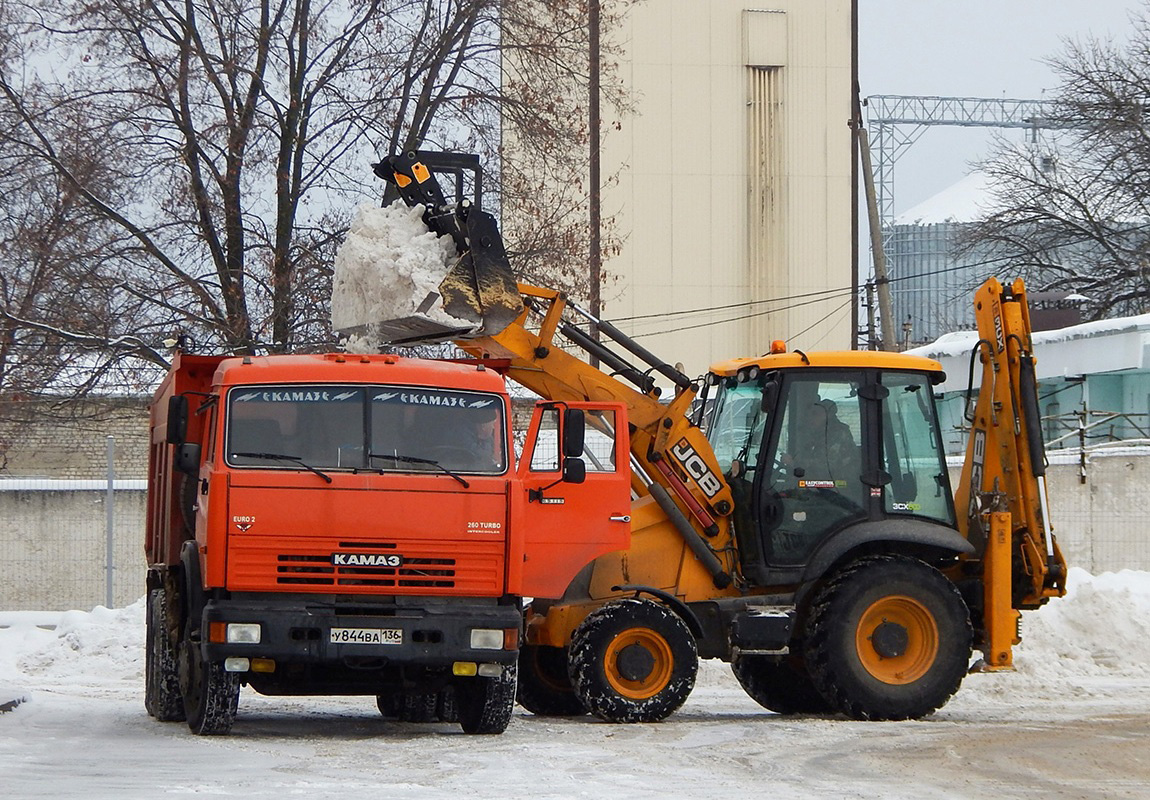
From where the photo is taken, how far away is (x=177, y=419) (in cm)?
1130

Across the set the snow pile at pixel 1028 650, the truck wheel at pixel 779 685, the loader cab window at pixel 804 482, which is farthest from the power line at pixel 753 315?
the loader cab window at pixel 804 482

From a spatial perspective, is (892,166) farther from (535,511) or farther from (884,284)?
(535,511)

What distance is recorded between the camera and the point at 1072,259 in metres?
43.8

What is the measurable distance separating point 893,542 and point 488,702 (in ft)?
11.6

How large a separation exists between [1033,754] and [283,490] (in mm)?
4827

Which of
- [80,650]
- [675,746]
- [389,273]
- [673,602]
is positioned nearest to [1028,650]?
[673,602]

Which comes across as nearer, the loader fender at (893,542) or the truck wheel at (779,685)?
the loader fender at (893,542)

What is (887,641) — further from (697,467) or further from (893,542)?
(697,467)

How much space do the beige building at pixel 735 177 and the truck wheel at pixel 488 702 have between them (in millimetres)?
26304

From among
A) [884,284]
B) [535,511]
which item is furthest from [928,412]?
[884,284]

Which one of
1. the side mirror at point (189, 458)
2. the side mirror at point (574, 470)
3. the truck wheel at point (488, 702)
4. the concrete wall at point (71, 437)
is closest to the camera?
the truck wheel at point (488, 702)

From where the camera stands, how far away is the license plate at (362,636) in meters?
10.7

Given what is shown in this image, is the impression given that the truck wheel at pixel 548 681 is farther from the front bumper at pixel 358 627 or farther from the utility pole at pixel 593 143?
the utility pole at pixel 593 143

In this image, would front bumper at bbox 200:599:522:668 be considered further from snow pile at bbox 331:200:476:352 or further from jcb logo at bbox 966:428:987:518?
jcb logo at bbox 966:428:987:518
